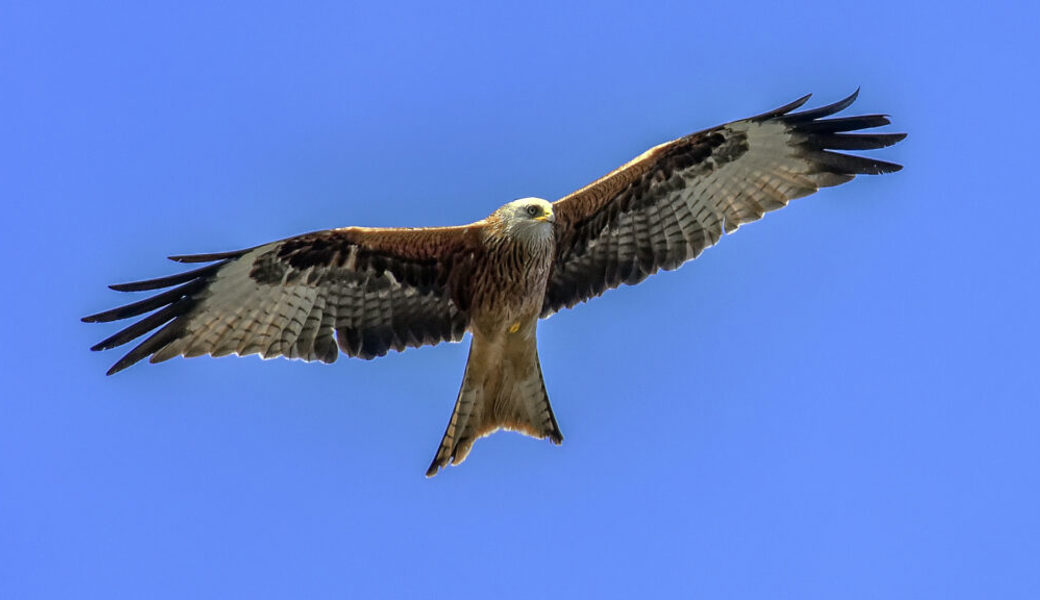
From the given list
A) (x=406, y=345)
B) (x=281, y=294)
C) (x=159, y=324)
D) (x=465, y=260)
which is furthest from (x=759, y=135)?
(x=159, y=324)

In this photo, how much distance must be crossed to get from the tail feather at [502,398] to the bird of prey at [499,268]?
0.01m

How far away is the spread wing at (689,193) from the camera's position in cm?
1125

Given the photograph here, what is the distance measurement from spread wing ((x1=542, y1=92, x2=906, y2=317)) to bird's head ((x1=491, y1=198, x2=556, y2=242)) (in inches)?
20.7

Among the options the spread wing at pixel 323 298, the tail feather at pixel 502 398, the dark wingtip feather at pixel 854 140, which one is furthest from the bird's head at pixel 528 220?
the dark wingtip feather at pixel 854 140

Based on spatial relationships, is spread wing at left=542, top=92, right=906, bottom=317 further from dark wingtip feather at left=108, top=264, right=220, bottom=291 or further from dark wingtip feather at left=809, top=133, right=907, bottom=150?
dark wingtip feather at left=108, top=264, right=220, bottom=291

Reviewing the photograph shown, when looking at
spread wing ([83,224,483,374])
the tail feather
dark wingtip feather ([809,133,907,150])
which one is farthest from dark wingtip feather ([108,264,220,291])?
dark wingtip feather ([809,133,907,150])

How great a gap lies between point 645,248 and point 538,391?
5.42 feet

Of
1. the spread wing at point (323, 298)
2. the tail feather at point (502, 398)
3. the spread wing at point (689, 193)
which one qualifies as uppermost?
the spread wing at point (689, 193)

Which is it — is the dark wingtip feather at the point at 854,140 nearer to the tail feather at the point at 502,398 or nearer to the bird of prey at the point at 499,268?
the bird of prey at the point at 499,268

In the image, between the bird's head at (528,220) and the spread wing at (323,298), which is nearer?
the bird's head at (528,220)

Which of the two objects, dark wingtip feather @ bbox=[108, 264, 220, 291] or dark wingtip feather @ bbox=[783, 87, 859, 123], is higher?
dark wingtip feather @ bbox=[783, 87, 859, 123]

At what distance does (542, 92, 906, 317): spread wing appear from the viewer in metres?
11.2

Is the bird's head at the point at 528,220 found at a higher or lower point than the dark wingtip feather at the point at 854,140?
lower

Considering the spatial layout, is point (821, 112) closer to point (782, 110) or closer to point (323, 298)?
point (782, 110)
